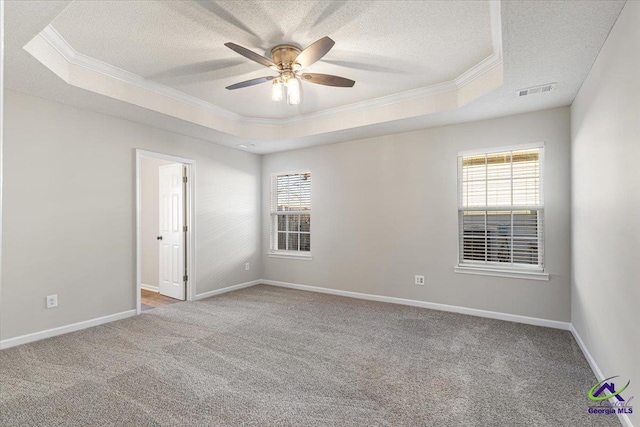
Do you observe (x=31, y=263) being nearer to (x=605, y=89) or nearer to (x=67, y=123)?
(x=67, y=123)

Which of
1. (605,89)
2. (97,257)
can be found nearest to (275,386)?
(97,257)

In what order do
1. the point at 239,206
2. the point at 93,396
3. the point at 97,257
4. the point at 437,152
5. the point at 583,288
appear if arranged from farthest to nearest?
the point at 239,206 < the point at 437,152 < the point at 97,257 < the point at 583,288 < the point at 93,396

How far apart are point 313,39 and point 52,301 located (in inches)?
147

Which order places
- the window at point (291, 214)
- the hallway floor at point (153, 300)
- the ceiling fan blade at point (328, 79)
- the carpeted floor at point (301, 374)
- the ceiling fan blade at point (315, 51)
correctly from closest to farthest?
the carpeted floor at point (301, 374) → the ceiling fan blade at point (315, 51) → the ceiling fan blade at point (328, 79) → the hallway floor at point (153, 300) → the window at point (291, 214)

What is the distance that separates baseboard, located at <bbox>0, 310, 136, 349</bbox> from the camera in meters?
3.43

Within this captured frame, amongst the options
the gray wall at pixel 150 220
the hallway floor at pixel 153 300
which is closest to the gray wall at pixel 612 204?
the hallway floor at pixel 153 300

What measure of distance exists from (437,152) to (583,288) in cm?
227

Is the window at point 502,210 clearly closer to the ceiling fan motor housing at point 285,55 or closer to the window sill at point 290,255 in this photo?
the window sill at point 290,255

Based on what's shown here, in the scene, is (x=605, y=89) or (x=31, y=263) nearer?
(x=605, y=89)

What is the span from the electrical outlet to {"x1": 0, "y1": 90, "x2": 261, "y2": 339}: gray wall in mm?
41

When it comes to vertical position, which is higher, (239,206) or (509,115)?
(509,115)

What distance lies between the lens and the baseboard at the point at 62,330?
3434 millimetres

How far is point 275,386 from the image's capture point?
2.76 metres

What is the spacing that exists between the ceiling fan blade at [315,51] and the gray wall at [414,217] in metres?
2.40
